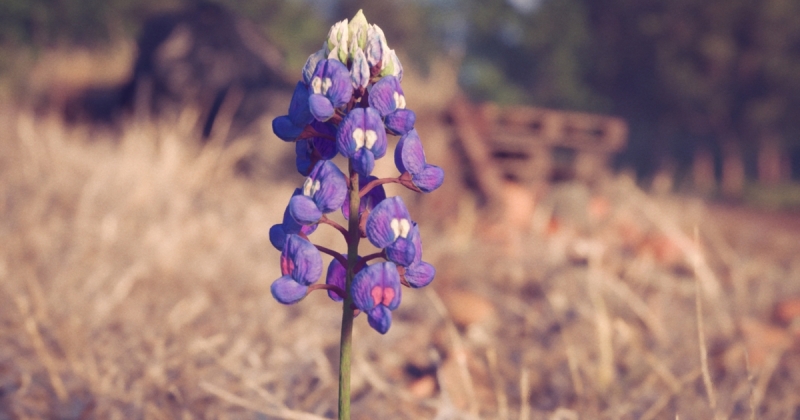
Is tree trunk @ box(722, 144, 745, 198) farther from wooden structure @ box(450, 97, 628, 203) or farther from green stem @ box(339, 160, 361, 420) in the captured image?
green stem @ box(339, 160, 361, 420)

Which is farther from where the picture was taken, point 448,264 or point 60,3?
point 60,3

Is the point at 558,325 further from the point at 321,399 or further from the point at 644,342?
the point at 321,399

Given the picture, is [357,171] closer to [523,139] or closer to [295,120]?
[295,120]

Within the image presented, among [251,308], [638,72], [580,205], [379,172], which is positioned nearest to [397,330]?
[251,308]

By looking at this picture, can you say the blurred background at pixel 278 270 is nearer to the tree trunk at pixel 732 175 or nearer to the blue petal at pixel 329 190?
the blue petal at pixel 329 190

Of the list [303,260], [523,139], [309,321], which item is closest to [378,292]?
[303,260]

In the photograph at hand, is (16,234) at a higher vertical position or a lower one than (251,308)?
higher

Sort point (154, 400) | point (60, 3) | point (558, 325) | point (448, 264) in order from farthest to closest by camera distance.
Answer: point (60, 3) → point (448, 264) → point (558, 325) → point (154, 400)
